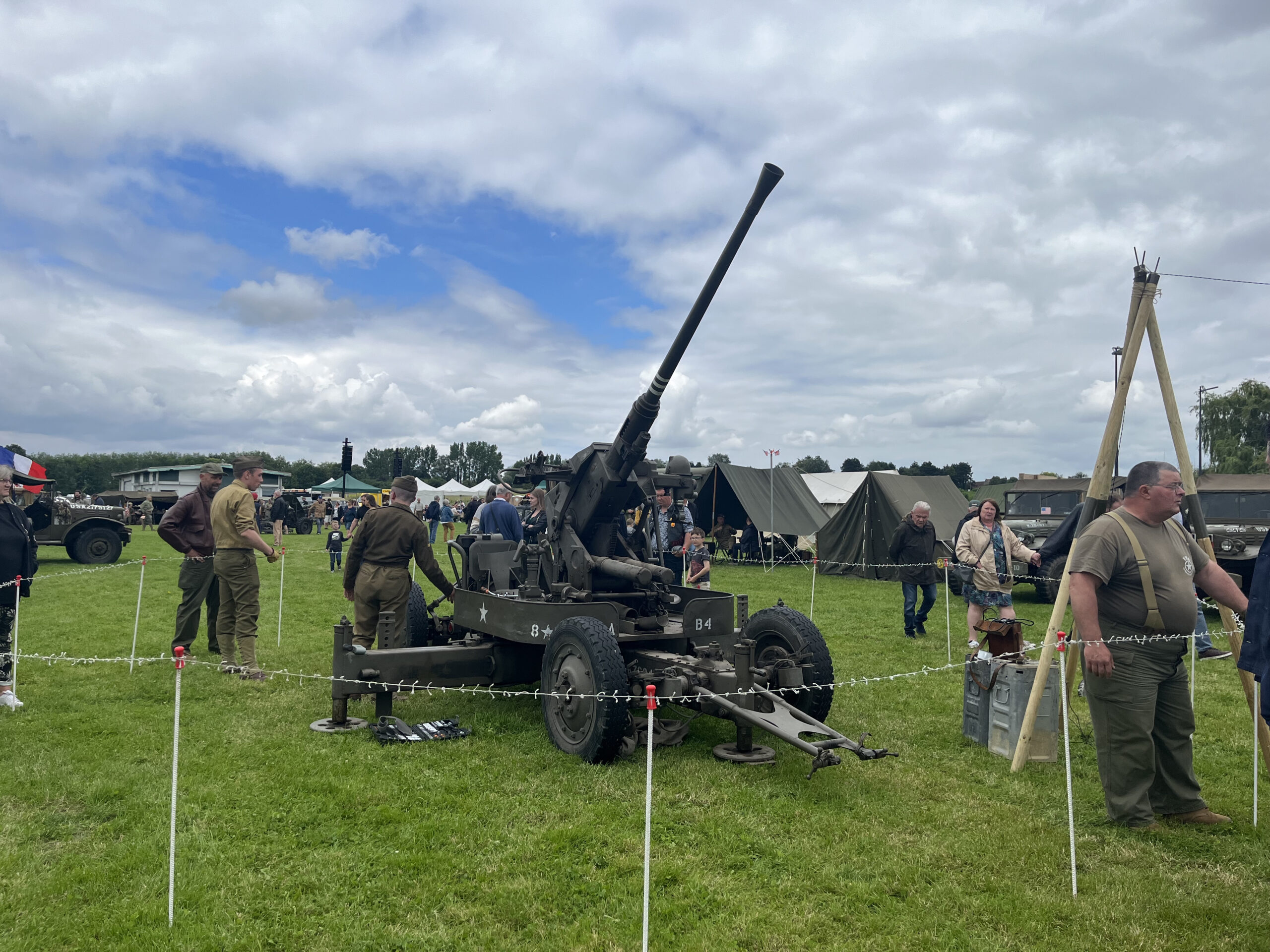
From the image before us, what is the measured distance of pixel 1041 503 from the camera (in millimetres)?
17344

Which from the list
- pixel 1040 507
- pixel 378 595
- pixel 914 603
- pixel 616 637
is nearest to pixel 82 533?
pixel 378 595

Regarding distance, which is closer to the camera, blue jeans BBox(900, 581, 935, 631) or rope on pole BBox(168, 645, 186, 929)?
rope on pole BBox(168, 645, 186, 929)

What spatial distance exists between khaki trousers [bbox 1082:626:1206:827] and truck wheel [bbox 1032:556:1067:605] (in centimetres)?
738

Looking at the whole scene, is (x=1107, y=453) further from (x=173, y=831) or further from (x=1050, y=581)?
(x=1050, y=581)

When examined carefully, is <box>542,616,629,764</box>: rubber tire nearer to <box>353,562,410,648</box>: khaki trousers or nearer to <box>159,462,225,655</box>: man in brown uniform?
<box>353,562,410,648</box>: khaki trousers

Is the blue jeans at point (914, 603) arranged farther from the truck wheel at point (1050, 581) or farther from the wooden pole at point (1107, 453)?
the wooden pole at point (1107, 453)

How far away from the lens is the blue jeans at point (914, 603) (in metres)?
11.1

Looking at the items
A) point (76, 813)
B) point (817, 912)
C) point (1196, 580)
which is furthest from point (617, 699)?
point (1196, 580)

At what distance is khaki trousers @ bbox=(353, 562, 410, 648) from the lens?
7297 mm

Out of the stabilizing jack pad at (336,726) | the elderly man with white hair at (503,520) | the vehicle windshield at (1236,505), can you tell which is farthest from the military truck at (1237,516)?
the stabilizing jack pad at (336,726)

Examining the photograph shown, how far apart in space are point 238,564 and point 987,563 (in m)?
7.28

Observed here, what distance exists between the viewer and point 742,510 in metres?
24.2

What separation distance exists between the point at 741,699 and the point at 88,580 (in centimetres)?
1497

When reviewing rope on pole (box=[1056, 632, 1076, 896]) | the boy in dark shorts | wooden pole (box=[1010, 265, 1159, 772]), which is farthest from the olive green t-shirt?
the boy in dark shorts
